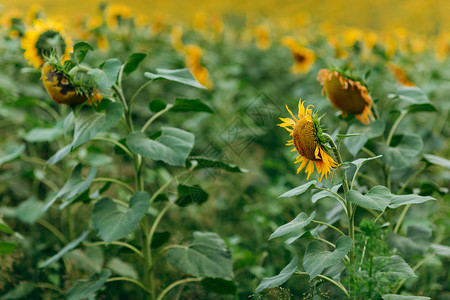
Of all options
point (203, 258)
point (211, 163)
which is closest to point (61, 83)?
point (211, 163)

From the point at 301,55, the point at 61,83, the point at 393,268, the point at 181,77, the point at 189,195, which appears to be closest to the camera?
the point at 393,268

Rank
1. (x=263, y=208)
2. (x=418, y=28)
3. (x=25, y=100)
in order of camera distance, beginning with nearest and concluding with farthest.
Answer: (x=25, y=100) < (x=263, y=208) < (x=418, y=28)

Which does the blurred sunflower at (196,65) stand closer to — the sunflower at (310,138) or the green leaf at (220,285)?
the green leaf at (220,285)

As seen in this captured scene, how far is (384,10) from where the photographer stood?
6445mm

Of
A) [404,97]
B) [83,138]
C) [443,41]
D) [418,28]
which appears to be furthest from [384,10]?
[83,138]

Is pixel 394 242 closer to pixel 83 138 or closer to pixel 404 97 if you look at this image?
pixel 404 97

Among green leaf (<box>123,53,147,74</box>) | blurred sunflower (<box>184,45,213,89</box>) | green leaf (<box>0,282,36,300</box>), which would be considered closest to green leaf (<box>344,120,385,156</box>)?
green leaf (<box>123,53,147,74</box>)

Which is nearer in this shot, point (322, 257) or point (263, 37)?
point (322, 257)

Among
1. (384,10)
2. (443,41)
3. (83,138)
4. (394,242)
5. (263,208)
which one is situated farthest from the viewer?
(384,10)

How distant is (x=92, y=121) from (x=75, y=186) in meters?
0.17

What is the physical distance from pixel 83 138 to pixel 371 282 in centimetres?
60

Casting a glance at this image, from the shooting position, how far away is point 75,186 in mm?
1048

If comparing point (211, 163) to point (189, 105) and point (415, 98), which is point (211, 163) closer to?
point (189, 105)

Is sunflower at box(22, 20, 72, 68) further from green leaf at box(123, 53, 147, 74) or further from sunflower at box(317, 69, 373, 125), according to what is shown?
sunflower at box(317, 69, 373, 125)
